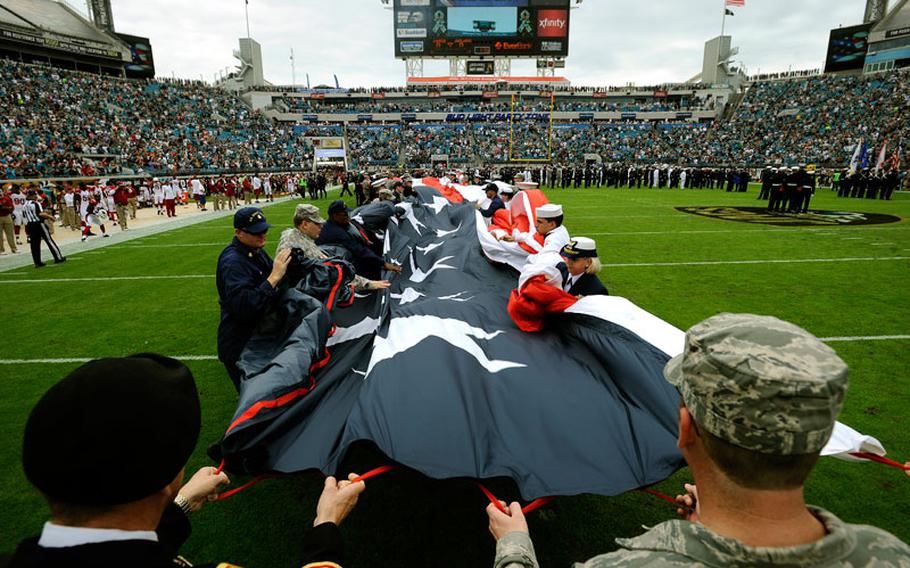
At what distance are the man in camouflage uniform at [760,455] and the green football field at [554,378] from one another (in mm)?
1850

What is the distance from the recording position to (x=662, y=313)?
6.56 m

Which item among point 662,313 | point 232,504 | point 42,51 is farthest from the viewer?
point 42,51

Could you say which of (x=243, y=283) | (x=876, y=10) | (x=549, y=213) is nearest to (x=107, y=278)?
(x=243, y=283)

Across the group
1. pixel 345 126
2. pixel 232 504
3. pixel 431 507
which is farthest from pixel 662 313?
pixel 345 126

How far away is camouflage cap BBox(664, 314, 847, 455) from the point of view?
90 centimetres

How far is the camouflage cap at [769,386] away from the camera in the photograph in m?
0.90

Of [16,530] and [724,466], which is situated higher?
[724,466]

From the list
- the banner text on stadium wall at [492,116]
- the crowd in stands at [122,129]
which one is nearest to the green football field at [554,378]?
the crowd in stands at [122,129]

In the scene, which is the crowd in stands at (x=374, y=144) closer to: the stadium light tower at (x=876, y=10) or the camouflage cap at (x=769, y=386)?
the stadium light tower at (x=876, y=10)

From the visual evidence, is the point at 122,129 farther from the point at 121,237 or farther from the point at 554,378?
the point at 554,378

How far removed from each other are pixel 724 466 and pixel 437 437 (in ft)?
4.82

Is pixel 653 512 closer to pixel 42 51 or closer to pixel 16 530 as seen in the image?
pixel 16 530

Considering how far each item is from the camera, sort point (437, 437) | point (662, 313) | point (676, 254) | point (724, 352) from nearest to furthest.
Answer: point (724, 352)
point (437, 437)
point (662, 313)
point (676, 254)

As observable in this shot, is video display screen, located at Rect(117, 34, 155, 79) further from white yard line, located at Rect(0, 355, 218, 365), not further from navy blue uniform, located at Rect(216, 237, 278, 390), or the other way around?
navy blue uniform, located at Rect(216, 237, 278, 390)
